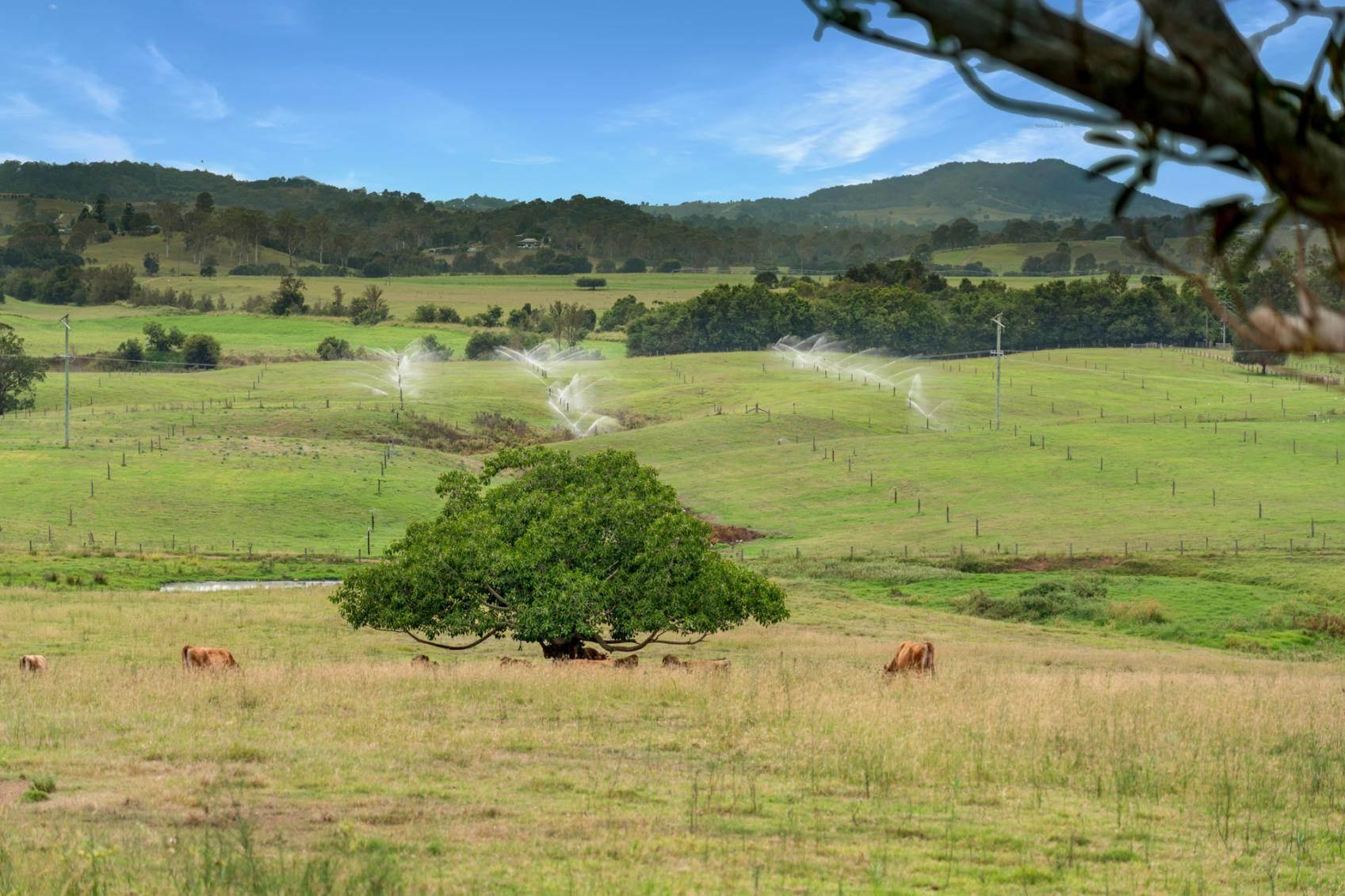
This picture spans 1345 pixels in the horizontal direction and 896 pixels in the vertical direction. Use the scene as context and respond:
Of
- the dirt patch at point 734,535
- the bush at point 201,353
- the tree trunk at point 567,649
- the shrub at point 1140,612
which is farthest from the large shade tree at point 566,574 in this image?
the bush at point 201,353

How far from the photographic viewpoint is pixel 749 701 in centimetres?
2347

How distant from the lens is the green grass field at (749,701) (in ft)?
43.0

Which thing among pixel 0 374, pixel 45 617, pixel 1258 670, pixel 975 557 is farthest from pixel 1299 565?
pixel 0 374

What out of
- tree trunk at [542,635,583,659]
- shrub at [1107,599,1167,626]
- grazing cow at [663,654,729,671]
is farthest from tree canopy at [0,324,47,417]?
grazing cow at [663,654,729,671]

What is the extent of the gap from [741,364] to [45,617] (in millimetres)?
143537

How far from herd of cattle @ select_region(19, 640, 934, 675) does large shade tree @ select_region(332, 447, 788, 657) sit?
6.86 ft

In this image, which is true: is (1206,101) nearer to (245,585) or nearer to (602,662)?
(602,662)

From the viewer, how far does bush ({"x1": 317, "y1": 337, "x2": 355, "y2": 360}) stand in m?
194

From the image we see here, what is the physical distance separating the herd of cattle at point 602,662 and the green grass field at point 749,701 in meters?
0.76

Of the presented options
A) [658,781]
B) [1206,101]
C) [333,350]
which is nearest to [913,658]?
[658,781]

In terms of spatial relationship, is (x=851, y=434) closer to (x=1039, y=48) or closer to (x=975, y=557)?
(x=975, y=557)

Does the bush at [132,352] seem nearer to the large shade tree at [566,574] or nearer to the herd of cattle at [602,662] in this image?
the large shade tree at [566,574]

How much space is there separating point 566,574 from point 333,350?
16747 cm

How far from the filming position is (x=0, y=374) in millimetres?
130375
